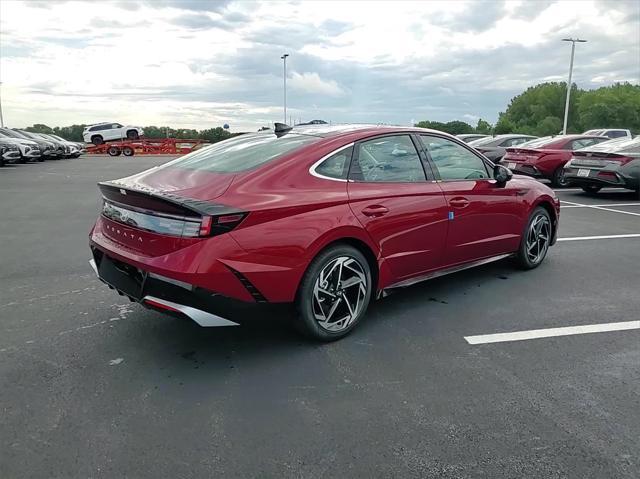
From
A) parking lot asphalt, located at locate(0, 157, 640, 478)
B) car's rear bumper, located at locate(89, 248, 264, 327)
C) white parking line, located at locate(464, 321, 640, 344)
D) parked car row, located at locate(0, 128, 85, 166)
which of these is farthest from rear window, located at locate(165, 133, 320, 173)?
parked car row, located at locate(0, 128, 85, 166)

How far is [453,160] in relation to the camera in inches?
188

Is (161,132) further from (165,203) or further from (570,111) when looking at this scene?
(570,111)

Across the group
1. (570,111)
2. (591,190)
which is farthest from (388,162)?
(570,111)

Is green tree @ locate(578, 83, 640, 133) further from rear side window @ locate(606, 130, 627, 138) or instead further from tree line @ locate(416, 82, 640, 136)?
rear side window @ locate(606, 130, 627, 138)

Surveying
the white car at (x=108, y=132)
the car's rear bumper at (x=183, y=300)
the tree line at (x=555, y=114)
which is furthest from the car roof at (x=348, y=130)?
the tree line at (x=555, y=114)

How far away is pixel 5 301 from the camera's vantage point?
4.53 m

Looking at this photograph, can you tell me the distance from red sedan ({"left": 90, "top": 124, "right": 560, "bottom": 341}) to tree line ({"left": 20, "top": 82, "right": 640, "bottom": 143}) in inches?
2037

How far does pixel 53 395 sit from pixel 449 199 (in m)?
3.25

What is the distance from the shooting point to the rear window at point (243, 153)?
12.3 ft

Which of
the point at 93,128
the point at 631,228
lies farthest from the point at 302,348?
the point at 93,128

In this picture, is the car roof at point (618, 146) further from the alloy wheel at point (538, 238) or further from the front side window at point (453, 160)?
the front side window at point (453, 160)

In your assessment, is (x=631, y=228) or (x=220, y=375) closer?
(x=220, y=375)

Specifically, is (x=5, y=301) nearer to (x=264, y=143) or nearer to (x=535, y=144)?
(x=264, y=143)

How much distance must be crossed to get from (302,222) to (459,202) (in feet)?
5.79
